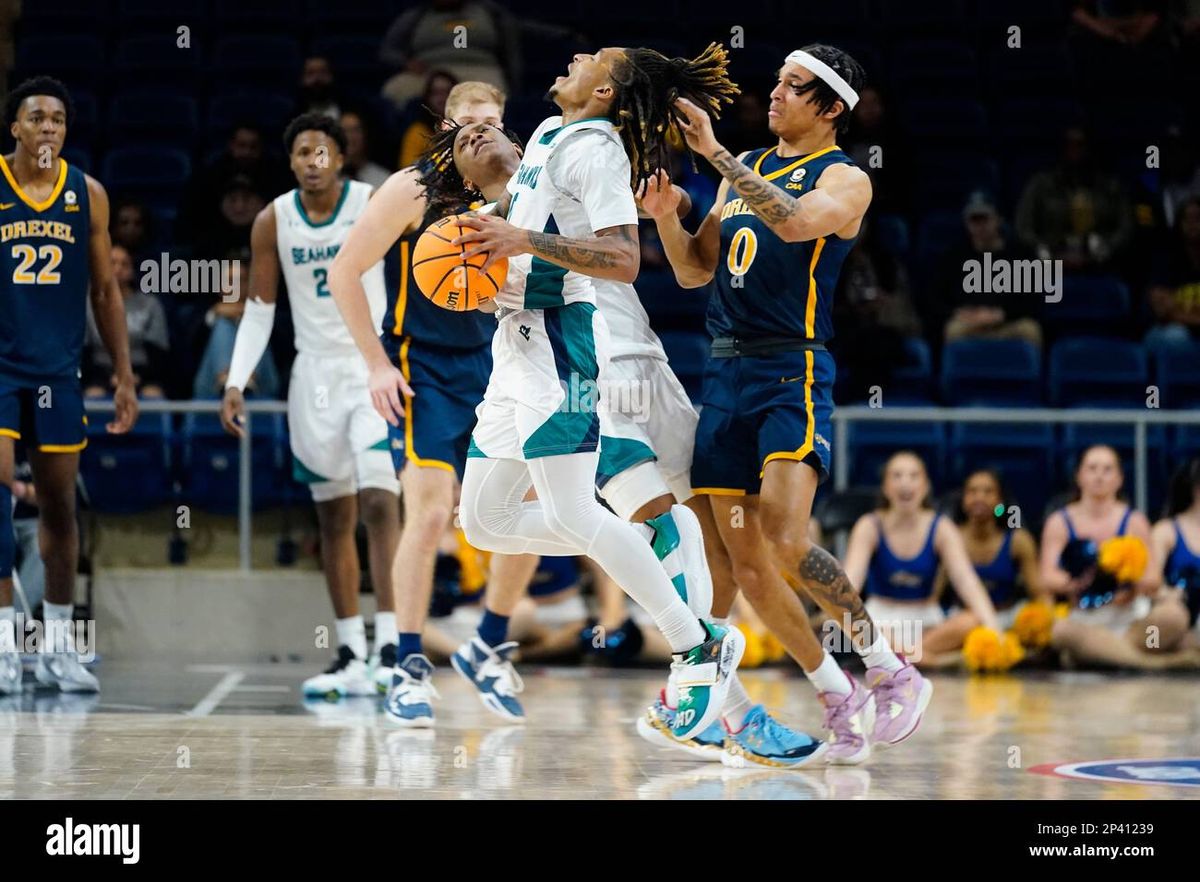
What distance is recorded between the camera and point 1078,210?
11.0 metres

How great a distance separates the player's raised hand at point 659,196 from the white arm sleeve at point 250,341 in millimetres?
2321

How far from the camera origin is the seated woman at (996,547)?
895 cm

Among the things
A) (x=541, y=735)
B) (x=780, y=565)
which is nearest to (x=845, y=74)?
(x=780, y=565)

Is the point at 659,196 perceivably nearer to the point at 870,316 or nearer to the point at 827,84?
the point at 827,84

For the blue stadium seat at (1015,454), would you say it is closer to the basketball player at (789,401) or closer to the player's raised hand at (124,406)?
the basketball player at (789,401)

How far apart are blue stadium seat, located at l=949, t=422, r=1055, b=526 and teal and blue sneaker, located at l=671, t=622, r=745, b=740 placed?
450 centimetres

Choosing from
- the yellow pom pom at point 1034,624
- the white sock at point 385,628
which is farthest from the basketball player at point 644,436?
the yellow pom pom at point 1034,624

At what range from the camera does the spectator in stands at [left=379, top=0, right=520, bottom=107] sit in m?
11.3

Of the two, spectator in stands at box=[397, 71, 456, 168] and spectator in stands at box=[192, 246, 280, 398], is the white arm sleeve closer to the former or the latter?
spectator in stands at box=[192, 246, 280, 398]

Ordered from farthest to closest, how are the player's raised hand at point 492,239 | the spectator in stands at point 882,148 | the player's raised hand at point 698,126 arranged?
the spectator in stands at point 882,148 < the player's raised hand at point 698,126 < the player's raised hand at point 492,239

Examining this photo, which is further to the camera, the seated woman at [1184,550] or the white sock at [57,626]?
the seated woman at [1184,550]

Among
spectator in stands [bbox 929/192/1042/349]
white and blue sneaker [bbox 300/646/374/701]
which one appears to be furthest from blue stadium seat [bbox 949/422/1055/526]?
white and blue sneaker [bbox 300/646/374/701]

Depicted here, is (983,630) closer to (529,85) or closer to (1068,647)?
(1068,647)

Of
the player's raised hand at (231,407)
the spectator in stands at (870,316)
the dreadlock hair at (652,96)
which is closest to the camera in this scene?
the dreadlock hair at (652,96)
